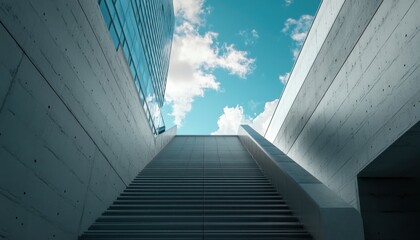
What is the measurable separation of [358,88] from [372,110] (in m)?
0.99

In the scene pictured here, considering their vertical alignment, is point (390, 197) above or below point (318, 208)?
above

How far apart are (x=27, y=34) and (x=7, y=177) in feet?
5.00

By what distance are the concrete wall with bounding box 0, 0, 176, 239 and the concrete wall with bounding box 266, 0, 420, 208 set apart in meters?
5.21

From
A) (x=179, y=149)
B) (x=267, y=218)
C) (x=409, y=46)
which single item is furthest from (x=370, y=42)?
(x=179, y=149)

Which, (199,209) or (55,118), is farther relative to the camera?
(199,209)

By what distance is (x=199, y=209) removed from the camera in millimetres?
6320

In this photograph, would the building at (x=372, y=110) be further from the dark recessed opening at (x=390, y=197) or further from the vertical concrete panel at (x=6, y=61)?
the vertical concrete panel at (x=6, y=61)

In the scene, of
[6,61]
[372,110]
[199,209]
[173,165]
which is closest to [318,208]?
[199,209]

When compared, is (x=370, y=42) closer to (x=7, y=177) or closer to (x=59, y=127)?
(x=59, y=127)

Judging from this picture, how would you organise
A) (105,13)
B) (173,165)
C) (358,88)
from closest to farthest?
(358,88), (105,13), (173,165)

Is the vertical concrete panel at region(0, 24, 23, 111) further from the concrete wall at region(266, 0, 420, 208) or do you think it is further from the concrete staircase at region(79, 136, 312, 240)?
the concrete wall at region(266, 0, 420, 208)

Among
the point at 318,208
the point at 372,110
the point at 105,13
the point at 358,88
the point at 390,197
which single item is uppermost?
the point at 105,13

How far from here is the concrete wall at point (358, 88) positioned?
5781 mm

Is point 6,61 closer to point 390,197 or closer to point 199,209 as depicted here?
point 199,209
